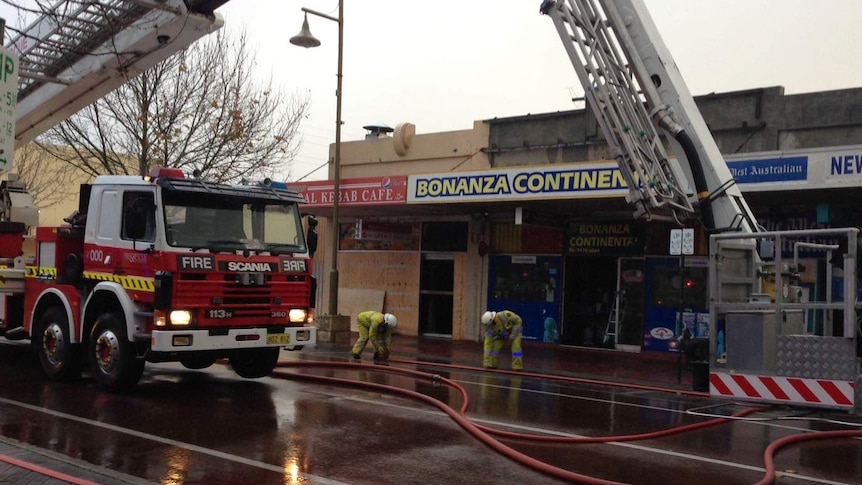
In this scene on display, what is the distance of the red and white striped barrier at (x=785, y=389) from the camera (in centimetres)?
874

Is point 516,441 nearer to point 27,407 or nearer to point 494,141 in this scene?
point 27,407

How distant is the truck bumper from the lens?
9.16 meters

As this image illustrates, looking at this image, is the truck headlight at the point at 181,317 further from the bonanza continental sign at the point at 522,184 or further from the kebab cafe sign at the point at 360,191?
the kebab cafe sign at the point at 360,191

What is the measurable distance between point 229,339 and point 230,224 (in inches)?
58.9

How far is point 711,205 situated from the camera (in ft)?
34.6

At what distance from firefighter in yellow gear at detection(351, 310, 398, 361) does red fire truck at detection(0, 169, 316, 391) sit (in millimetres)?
3759

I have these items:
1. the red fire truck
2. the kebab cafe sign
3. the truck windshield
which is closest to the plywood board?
the kebab cafe sign

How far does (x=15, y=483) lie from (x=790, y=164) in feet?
40.8

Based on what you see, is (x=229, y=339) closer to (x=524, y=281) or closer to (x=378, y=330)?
(x=378, y=330)

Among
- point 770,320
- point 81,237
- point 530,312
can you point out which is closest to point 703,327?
point 530,312

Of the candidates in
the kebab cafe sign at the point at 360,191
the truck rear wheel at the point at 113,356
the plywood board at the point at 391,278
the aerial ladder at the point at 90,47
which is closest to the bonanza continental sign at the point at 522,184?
the kebab cafe sign at the point at 360,191

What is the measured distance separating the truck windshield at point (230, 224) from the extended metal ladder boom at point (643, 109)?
15.0 ft

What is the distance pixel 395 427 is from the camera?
8.52m

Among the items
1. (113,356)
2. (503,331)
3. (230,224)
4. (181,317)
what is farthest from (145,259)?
(503,331)
